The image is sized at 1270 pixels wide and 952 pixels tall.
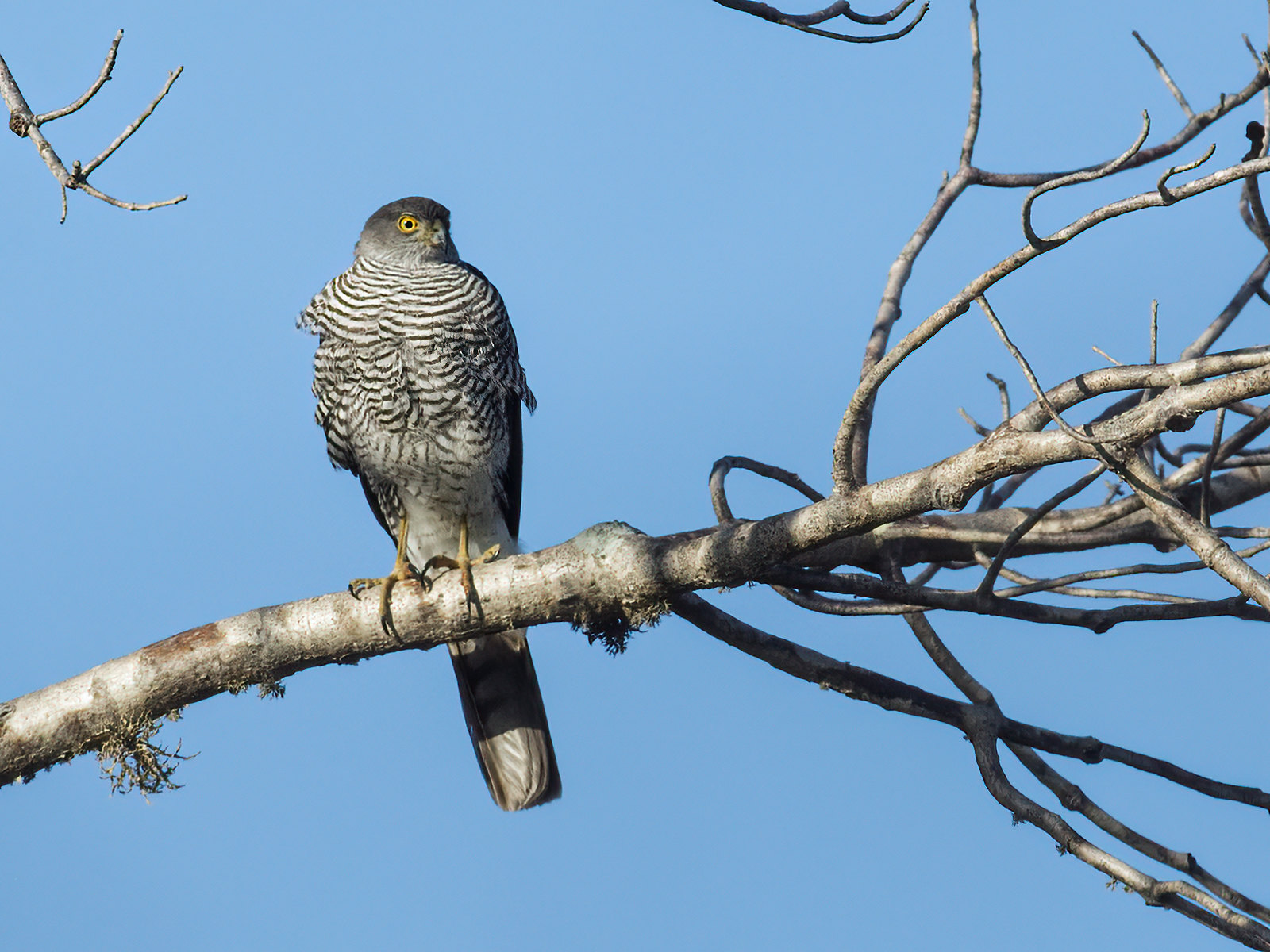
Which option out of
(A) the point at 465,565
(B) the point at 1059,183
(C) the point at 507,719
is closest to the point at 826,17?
(B) the point at 1059,183

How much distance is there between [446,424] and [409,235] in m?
1.11

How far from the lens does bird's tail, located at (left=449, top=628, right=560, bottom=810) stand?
4684mm

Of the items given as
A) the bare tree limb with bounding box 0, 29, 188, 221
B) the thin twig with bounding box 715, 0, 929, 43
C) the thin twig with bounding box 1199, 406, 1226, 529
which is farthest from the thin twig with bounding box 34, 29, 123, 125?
the thin twig with bounding box 1199, 406, 1226, 529

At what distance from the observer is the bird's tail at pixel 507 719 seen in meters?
4.68

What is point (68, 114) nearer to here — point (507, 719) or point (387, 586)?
point (387, 586)

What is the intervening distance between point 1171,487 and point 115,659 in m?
3.50

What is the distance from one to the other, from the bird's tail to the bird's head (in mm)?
1752

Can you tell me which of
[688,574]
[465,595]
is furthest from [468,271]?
[688,574]

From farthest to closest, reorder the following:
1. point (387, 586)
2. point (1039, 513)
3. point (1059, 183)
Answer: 1. point (387, 586)
2. point (1039, 513)
3. point (1059, 183)

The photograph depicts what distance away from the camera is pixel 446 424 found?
4.82 meters

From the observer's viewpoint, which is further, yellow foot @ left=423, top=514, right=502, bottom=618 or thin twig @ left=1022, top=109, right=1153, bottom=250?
yellow foot @ left=423, top=514, right=502, bottom=618

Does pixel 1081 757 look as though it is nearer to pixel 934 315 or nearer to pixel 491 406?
pixel 934 315

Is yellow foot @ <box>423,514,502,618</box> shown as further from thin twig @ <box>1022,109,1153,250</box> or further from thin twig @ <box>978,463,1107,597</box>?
thin twig @ <box>1022,109,1153,250</box>

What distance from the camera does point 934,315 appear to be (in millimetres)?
2789
